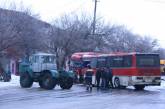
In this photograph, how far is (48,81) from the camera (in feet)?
109

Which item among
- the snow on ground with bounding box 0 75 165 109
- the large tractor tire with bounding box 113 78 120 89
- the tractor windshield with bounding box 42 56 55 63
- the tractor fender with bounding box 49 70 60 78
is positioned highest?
the tractor windshield with bounding box 42 56 55 63

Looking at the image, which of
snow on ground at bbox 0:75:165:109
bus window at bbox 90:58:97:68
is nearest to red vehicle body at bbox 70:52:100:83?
bus window at bbox 90:58:97:68

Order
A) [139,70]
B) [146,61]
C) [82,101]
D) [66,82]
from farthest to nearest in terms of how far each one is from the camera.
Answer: [66,82]
[146,61]
[139,70]
[82,101]

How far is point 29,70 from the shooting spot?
3547cm

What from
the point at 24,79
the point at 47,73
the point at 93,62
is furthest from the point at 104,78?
the point at 24,79

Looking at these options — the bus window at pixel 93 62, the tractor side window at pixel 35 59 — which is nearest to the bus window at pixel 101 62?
the bus window at pixel 93 62

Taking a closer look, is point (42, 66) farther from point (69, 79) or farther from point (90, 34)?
point (90, 34)

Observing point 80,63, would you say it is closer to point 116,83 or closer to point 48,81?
point 116,83

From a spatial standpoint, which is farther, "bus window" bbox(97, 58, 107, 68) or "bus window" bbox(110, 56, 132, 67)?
"bus window" bbox(97, 58, 107, 68)

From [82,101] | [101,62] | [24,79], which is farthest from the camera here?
[101,62]

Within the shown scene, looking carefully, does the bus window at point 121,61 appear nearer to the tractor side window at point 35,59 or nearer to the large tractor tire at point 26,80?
the tractor side window at point 35,59

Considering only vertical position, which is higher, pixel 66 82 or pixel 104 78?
pixel 104 78

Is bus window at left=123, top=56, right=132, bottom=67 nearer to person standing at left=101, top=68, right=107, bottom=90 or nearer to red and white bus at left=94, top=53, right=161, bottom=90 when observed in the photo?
red and white bus at left=94, top=53, right=161, bottom=90

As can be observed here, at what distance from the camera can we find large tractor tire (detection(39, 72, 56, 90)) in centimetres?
3297
